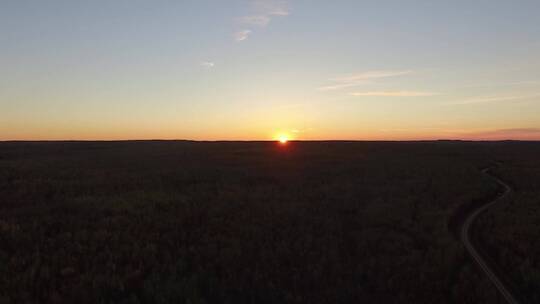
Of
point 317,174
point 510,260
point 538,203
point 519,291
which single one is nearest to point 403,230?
point 510,260

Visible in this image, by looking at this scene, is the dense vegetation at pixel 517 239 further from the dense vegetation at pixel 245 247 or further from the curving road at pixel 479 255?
the curving road at pixel 479 255

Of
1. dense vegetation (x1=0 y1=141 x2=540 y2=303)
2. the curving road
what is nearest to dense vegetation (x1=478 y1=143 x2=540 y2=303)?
dense vegetation (x1=0 y1=141 x2=540 y2=303)

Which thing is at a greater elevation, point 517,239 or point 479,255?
point 517,239

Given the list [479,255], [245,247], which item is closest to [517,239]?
[479,255]

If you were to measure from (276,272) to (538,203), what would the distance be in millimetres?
20082

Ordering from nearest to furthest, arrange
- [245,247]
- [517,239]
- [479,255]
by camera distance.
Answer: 1. [479,255]
2. [245,247]
3. [517,239]

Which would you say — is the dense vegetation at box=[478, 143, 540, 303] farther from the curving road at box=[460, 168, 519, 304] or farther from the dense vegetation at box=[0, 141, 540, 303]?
the curving road at box=[460, 168, 519, 304]

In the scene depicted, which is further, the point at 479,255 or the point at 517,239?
the point at 517,239

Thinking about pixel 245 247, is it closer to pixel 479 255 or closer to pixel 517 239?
pixel 479 255

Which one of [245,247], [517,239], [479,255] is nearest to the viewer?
[479,255]

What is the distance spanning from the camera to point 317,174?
139 ft

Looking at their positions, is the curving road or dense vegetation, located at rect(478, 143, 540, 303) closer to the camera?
the curving road

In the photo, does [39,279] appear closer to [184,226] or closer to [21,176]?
[184,226]

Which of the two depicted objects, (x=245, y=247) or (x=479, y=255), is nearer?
(x=479, y=255)
